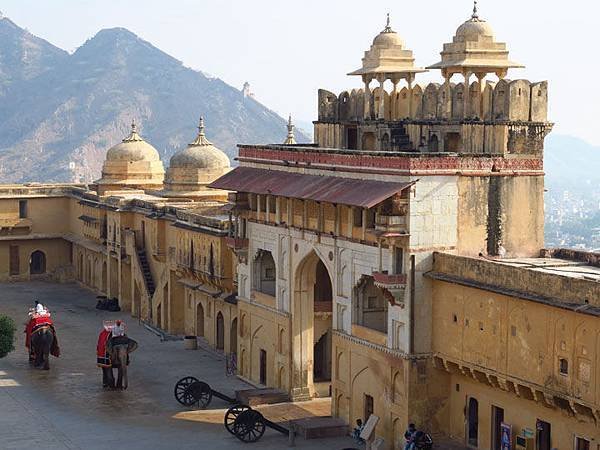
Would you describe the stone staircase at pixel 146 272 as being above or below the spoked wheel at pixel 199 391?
above

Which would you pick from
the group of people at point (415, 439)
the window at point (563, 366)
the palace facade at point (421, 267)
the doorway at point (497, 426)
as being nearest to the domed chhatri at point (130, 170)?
the palace facade at point (421, 267)

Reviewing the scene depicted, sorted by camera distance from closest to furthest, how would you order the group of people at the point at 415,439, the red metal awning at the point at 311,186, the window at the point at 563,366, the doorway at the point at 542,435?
1. the window at the point at 563,366
2. the doorway at the point at 542,435
3. the group of people at the point at 415,439
4. the red metal awning at the point at 311,186

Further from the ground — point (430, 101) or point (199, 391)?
point (430, 101)

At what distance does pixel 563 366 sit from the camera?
2934cm

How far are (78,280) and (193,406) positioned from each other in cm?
3088

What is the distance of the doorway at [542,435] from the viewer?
30953 millimetres

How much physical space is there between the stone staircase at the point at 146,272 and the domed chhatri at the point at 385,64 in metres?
18.4

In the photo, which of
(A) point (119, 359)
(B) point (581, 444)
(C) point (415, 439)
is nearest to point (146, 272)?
(A) point (119, 359)

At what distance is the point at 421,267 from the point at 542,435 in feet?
17.6

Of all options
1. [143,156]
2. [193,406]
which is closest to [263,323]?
[193,406]

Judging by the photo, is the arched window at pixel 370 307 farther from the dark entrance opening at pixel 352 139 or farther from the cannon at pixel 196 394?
the dark entrance opening at pixel 352 139

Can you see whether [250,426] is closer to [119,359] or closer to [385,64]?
[119,359]

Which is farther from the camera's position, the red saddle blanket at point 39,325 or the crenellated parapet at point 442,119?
the red saddle blanket at point 39,325

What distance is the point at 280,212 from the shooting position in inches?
1604
